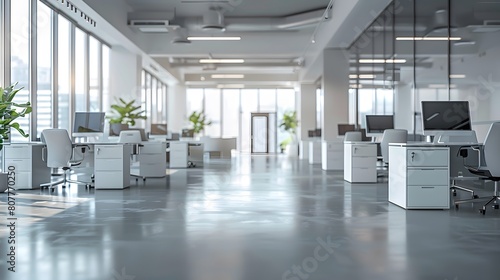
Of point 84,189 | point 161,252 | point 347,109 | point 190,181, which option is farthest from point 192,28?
point 161,252

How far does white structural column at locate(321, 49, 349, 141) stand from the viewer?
13711 mm

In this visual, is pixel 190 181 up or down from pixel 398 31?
down

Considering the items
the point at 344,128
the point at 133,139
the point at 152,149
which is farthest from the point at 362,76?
the point at 133,139

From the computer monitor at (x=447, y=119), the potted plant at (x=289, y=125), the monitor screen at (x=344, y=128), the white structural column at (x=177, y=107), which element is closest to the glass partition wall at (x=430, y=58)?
the computer monitor at (x=447, y=119)

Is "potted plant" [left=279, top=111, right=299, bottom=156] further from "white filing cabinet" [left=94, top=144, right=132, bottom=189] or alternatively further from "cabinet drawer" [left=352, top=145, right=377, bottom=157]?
"white filing cabinet" [left=94, top=144, right=132, bottom=189]

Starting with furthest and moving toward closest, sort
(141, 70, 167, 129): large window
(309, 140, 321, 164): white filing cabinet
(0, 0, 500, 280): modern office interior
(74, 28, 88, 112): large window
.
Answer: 1. (141, 70, 167, 129): large window
2. (309, 140, 321, 164): white filing cabinet
3. (74, 28, 88, 112): large window
4. (0, 0, 500, 280): modern office interior

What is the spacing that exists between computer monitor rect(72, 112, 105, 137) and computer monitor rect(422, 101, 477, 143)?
5622mm

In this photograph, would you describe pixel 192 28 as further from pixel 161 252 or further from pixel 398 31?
→ pixel 161 252

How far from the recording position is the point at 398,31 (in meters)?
10.1

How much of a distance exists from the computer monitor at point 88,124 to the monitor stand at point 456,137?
577cm

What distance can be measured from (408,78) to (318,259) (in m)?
6.75

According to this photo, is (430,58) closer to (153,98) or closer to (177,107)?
(153,98)

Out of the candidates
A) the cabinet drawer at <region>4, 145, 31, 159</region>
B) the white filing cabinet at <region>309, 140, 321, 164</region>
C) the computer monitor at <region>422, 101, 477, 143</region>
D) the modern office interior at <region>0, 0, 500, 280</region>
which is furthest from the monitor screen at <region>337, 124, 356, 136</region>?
the cabinet drawer at <region>4, 145, 31, 159</region>

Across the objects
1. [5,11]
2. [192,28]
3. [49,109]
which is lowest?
[49,109]
